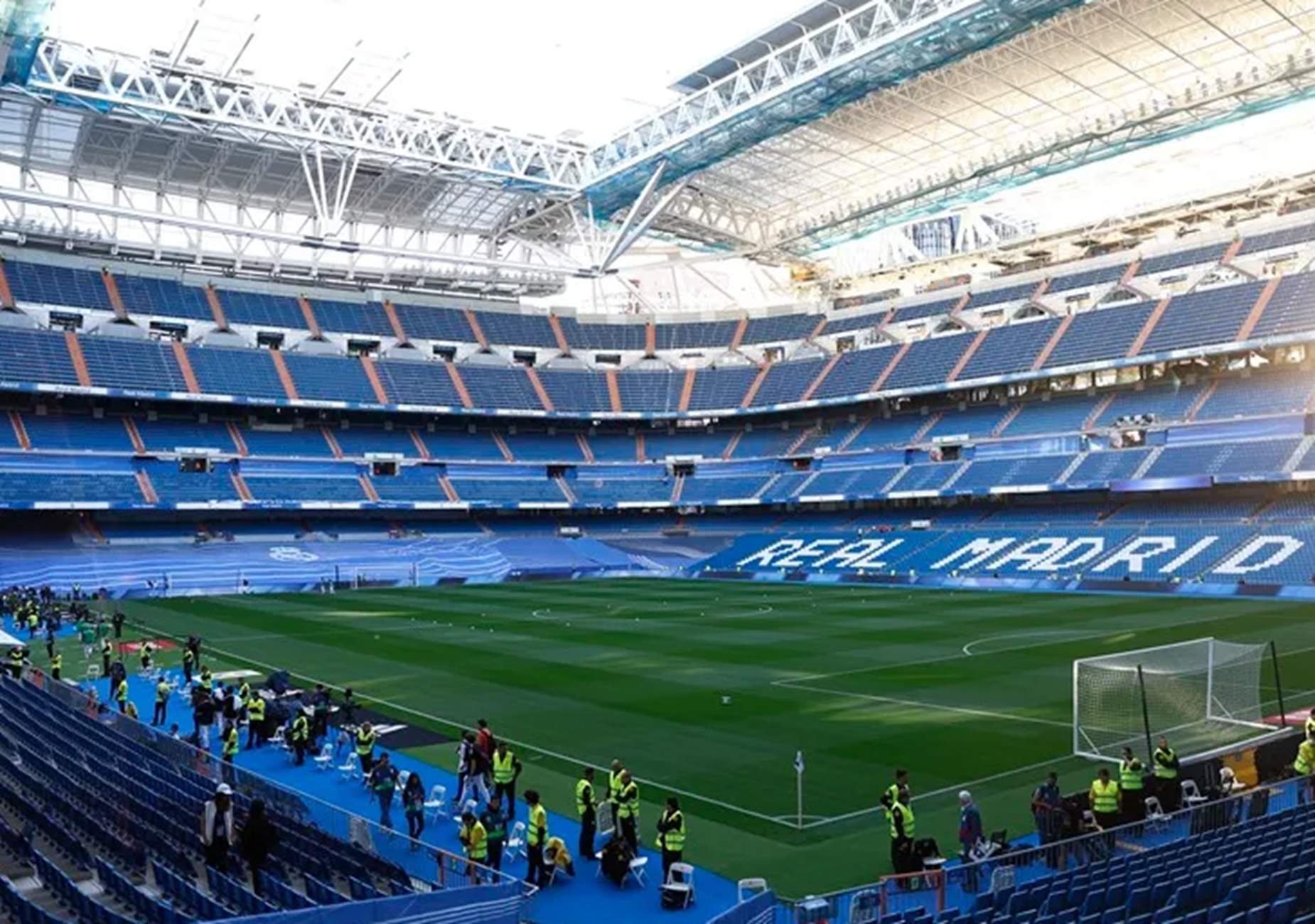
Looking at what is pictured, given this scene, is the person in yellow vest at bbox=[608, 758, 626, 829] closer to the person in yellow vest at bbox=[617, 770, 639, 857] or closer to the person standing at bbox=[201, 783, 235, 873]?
the person in yellow vest at bbox=[617, 770, 639, 857]

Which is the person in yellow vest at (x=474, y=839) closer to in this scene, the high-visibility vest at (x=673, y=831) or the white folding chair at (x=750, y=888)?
the high-visibility vest at (x=673, y=831)

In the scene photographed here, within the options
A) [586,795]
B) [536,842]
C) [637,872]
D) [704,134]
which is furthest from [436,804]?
[704,134]

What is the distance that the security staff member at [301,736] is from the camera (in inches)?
Answer: 780

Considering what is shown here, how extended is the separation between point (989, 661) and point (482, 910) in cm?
2199

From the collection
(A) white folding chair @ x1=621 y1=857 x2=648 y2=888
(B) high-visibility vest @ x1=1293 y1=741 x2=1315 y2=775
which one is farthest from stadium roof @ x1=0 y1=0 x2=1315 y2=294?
(A) white folding chair @ x1=621 y1=857 x2=648 y2=888

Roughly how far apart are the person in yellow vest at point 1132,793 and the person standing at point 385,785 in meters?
10.5

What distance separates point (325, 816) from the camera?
14367 mm

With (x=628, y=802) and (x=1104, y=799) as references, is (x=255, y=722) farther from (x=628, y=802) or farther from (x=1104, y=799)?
(x=1104, y=799)

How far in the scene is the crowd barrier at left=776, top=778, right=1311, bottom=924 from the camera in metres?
11.3

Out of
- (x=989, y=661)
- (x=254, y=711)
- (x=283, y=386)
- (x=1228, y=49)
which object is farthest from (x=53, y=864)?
(x=283, y=386)

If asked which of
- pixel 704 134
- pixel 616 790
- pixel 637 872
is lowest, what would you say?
pixel 637 872

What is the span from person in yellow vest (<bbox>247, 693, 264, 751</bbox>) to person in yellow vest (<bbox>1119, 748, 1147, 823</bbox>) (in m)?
15.7

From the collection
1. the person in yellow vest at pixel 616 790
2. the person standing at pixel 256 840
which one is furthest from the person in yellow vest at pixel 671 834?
the person standing at pixel 256 840

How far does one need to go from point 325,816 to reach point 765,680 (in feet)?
47.1
